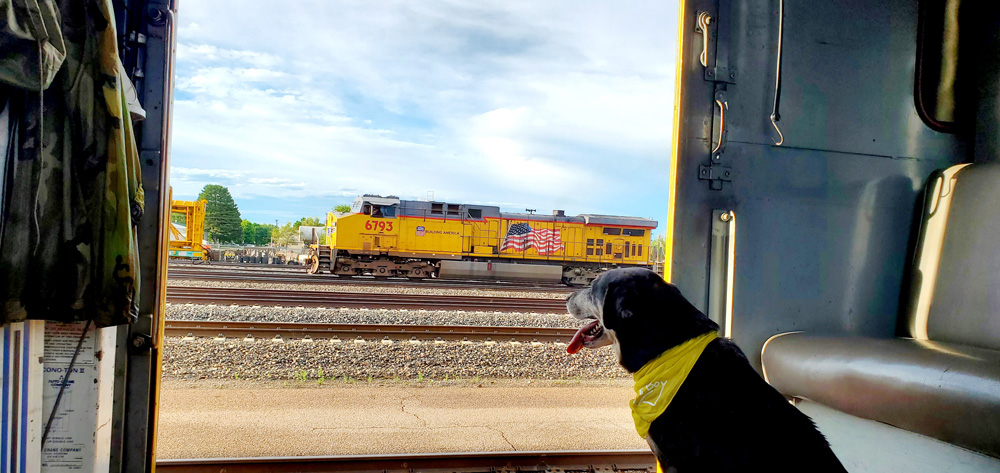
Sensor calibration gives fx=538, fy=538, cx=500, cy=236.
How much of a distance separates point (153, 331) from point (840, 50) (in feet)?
10.5

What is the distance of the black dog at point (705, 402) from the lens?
6.23 feet

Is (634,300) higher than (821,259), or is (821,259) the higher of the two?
(821,259)

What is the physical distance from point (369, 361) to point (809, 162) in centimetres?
499

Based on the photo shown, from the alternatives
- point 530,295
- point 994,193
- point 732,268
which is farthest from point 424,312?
point 994,193

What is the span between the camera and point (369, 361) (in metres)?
6.17

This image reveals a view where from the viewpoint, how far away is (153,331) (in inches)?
76.5

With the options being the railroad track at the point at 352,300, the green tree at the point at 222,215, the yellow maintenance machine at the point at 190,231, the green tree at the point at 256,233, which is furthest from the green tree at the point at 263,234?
the railroad track at the point at 352,300

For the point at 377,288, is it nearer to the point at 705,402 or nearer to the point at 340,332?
the point at 340,332

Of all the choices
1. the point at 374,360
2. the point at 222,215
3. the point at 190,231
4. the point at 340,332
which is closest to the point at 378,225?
the point at 190,231

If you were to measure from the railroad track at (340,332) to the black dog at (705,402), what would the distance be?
200 inches

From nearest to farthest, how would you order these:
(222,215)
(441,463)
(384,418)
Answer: (441,463)
(384,418)
(222,215)

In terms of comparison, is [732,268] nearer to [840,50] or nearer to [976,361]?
[976,361]

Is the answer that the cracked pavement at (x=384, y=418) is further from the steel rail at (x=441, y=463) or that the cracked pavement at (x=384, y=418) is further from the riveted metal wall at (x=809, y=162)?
the riveted metal wall at (x=809, y=162)

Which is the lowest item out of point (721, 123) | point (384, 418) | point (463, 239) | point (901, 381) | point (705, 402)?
point (384, 418)
